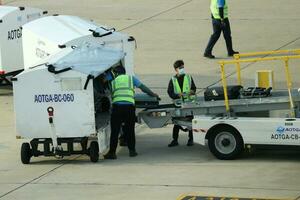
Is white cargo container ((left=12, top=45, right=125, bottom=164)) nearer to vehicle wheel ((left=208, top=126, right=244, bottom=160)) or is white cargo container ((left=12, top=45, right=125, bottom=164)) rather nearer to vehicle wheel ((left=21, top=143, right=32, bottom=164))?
vehicle wheel ((left=21, top=143, right=32, bottom=164))

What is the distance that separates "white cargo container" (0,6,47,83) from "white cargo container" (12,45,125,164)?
6402 millimetres

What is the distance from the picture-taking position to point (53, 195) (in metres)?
14.5

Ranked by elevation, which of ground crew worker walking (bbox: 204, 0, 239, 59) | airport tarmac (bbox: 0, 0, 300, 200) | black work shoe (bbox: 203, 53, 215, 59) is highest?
ground crew worker walking (bbox: 204, 0, 239, 59)

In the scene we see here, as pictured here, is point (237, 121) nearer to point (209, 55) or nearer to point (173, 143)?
point (173, 143)

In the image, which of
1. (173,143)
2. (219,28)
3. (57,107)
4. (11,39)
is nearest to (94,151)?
(57,107)

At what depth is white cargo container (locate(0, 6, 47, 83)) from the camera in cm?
2266

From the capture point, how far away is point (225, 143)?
52.9 feet

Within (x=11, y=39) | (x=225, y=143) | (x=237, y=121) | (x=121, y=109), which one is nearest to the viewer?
(x=237, y=121)

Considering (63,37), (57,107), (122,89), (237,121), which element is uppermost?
(63,37)

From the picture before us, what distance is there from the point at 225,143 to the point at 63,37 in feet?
17.2

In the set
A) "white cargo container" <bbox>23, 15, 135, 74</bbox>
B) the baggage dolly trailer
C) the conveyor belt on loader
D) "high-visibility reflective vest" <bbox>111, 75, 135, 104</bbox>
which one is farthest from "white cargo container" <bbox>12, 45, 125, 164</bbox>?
"white cargo container" <bbox>23, 15, 135, 74</bbox>

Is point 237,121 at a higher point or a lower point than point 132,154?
higher

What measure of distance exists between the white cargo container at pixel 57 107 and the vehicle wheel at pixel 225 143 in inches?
74.9

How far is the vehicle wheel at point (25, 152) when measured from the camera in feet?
53.6
